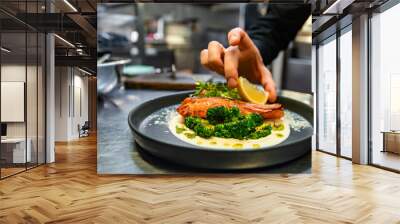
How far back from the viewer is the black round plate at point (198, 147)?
4.97 meters

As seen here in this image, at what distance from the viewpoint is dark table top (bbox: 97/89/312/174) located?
5.18 m

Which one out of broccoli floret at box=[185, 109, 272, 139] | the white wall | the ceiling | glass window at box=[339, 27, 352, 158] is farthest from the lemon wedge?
the white wall

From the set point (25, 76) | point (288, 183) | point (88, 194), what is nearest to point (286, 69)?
point (288, 183)

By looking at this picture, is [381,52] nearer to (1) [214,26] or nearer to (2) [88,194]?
(1) [214,26]

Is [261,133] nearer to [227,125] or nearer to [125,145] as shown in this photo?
[227,125]

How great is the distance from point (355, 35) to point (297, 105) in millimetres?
2681

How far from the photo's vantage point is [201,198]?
4.39m

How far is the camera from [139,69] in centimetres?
525

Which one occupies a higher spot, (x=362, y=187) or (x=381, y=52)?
(x=381, y=52)

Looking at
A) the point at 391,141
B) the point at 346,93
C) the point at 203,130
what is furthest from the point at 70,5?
the point at 391,141

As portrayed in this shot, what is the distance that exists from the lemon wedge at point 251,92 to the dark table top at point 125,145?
31cm

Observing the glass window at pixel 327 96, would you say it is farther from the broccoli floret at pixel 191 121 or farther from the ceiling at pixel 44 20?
the ceiling at pixel 44 20

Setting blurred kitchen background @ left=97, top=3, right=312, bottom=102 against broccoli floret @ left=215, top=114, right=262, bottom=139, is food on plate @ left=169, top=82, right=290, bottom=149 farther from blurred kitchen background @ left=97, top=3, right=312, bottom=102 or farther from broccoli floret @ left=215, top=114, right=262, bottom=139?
blurred kitchen background @ left=97, top=3, right=312, bottom=102

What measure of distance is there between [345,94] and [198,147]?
166 inches
